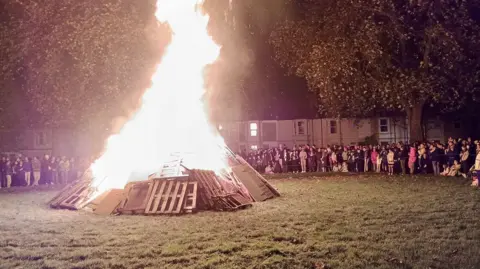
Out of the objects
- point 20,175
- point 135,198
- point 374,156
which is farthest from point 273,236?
point 20,175

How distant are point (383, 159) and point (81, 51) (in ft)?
59.7

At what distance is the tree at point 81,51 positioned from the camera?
2592 cm

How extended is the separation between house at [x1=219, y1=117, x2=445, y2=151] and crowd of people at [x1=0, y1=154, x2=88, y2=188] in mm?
26961

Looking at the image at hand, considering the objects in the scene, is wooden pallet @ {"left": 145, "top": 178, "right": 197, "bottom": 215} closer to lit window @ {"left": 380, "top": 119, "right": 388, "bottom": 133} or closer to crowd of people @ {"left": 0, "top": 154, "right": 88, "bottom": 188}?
crowd of people @ {"left": 0, "top": 154, "right": 88, "bottom": 188}

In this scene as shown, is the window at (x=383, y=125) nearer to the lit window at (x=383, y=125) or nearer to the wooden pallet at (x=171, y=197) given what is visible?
the lit window at (x=383, y=125)

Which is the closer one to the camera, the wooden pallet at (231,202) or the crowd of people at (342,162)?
the wooden pallet at (231,202)

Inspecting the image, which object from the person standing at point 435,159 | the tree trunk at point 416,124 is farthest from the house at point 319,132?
the person standing at point 435,159

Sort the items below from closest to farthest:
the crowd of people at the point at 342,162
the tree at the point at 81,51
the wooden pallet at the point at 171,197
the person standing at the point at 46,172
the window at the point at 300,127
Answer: the wooden pallet at the point at 171,197, the crowd of people at the point at 342,162, the tree at the point at 81,51, the person standing at the point at 46,172, the window at the point at 300,127

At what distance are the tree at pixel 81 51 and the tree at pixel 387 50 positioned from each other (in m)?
9.15

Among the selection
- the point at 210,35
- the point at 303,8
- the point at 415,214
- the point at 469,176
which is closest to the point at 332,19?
the point at 303,8

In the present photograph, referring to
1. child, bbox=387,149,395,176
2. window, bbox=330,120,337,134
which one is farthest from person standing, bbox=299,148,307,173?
window, bbox=330,120,337,134

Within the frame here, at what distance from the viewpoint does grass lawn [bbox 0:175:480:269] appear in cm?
825

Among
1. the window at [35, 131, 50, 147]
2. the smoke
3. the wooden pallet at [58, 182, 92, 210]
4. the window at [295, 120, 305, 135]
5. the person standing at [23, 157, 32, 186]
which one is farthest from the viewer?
the window at [35, 131, 50, 147]

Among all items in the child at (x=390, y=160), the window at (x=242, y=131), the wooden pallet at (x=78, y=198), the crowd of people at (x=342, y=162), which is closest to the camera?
the wooden pallet at (x=78, y=198)
